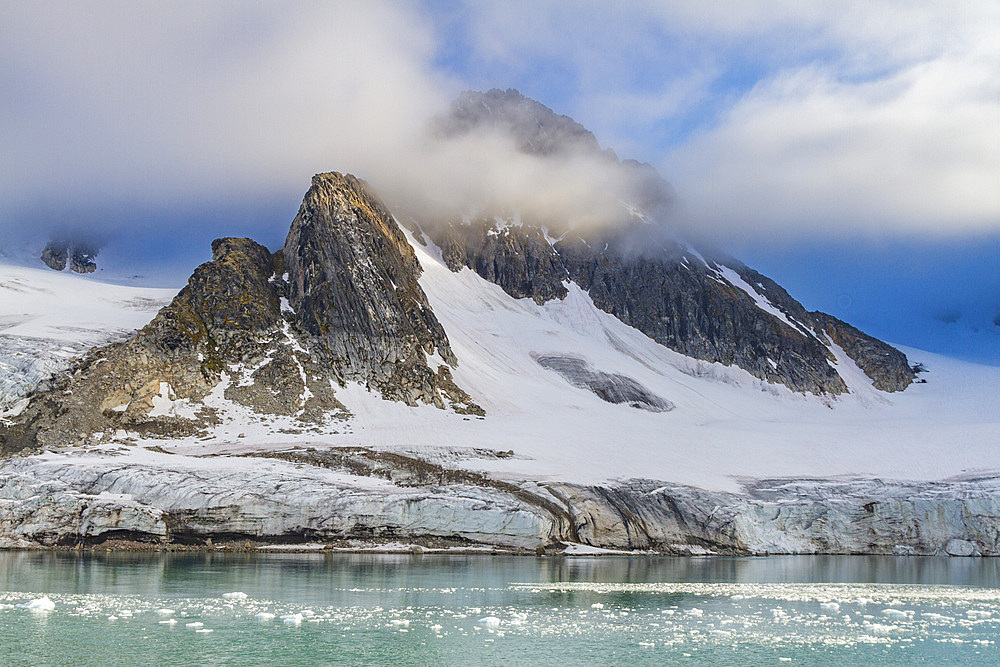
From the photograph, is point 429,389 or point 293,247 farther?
point 293,247

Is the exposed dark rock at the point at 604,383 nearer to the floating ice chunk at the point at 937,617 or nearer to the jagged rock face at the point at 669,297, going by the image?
the jagged rock face at the point at 669,297

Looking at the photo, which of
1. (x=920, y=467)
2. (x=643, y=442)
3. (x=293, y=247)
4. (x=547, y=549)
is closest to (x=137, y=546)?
(x=547, y=549)

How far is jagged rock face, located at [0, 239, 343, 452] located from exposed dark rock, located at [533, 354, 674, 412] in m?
34.6

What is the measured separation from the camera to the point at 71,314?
8462cm

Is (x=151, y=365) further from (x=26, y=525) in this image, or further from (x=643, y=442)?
(x=643, y=442)

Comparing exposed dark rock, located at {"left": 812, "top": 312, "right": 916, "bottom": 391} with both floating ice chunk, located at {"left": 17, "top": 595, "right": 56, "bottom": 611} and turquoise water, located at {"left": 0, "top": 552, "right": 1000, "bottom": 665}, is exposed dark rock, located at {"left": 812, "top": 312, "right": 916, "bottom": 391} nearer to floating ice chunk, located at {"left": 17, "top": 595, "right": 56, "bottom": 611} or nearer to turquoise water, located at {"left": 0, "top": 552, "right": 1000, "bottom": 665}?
turquoise water, located at {"left": 0, "top": 552, "right": 1000, "bottom": 665}

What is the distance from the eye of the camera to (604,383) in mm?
109562

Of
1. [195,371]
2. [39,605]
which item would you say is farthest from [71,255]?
[39,605]

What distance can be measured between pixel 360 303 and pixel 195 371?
69.6 ft

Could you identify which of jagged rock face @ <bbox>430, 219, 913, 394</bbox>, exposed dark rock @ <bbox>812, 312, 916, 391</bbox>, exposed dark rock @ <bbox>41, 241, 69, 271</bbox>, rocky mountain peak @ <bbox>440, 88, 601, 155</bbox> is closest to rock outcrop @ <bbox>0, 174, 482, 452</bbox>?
jagged rock face @ <bbox>430, 219, 913, 394</bbox>

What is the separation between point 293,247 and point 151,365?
27.5 meters

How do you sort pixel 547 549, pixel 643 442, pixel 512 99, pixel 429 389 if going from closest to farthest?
pixel 547 549 → pixel 643 442 → pixel 429 389 → pixel 512 99

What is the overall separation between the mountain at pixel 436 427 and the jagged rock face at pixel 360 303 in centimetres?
28

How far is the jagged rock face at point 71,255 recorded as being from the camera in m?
145
